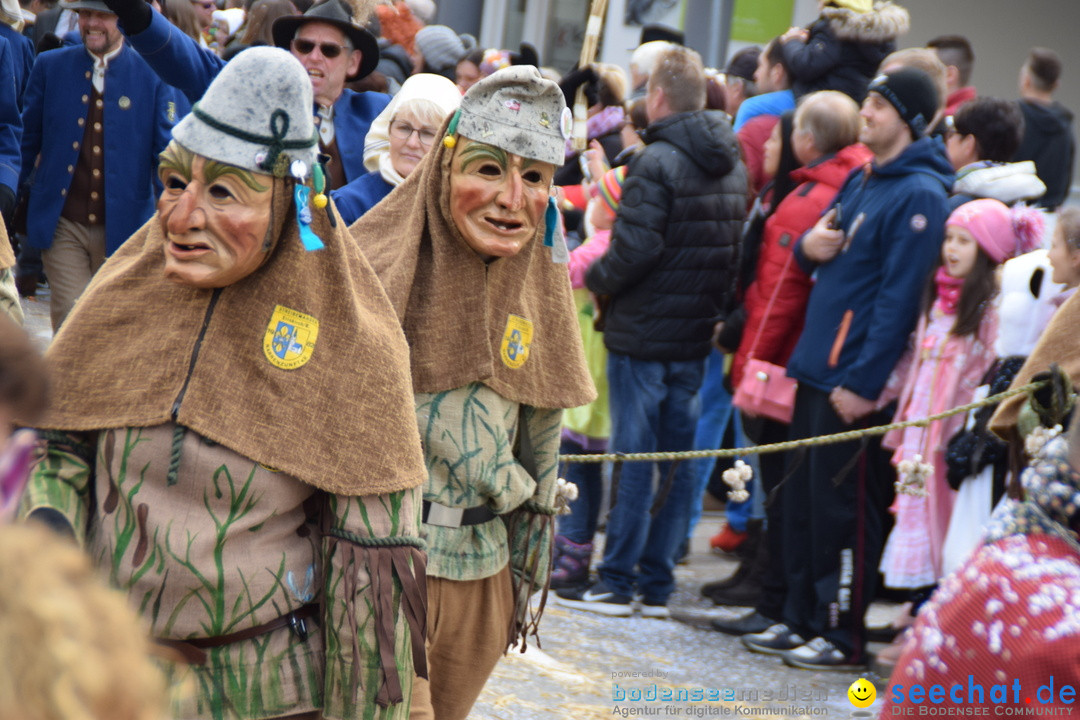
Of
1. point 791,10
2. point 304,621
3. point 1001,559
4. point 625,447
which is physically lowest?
point 625,447

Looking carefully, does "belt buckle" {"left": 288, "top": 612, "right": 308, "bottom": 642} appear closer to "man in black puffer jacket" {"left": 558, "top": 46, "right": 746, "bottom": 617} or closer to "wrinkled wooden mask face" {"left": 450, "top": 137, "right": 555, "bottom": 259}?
"wrinkled wooden mask face" {"left": 450, "top": 137, "right": 555, "bottom": 259}

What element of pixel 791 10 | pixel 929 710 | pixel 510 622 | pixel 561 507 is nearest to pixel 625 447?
pixel 561 507

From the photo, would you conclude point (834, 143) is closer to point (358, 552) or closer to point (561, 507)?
point (561, 507)

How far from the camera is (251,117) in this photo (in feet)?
7.77

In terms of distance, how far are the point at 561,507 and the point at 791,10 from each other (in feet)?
33.9

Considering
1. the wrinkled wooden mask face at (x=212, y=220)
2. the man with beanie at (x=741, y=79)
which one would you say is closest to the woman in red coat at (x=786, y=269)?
the man with beanie at (x=741, y=79)

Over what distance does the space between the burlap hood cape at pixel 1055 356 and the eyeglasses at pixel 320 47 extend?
3.16m

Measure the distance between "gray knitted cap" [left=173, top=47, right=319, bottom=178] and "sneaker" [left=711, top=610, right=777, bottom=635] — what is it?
384cm

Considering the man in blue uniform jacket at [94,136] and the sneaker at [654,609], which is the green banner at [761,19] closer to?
the man in blue uniform jacket at [94,136]

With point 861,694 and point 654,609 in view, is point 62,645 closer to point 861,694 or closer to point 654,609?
point 861,694

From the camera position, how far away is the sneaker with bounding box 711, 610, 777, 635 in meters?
5.62

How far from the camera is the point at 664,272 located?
5.62 m

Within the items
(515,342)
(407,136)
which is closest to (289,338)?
(515,342)

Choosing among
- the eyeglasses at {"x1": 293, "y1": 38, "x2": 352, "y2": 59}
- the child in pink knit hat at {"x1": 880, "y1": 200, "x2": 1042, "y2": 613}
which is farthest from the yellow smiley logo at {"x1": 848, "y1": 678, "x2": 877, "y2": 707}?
the eyeglasses at {"x1": 293, "y1": 38, "x2": 352, "y2": 59}
